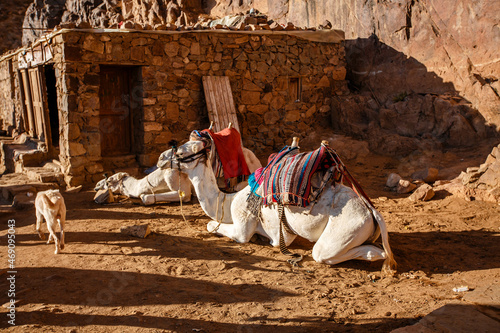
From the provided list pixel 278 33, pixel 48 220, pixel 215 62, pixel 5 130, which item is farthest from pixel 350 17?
pixel 5 130

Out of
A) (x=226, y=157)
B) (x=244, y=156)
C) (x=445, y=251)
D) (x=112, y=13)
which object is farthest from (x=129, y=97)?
(x=112, y=13)

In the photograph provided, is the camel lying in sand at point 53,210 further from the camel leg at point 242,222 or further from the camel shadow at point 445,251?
the camel shadow at point 445,251

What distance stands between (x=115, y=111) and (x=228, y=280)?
5.98 m

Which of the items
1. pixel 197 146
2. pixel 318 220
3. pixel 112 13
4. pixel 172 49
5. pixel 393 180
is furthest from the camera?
pixel 112 13

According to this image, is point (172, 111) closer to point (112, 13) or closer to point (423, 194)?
point (423, 194)

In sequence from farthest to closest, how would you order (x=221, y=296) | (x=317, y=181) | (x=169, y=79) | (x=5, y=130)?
1. (x=5, y=130)
2. (x=169, y=79)
3. (x=317, y=181)
4. (x=221, y=296)

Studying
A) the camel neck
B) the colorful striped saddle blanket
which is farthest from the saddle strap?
the camel neck

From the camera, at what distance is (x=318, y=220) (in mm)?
4277

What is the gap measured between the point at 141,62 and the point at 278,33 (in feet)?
10.8

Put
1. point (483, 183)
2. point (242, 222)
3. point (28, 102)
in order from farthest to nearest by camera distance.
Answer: point (28, 102), point (483, 183), point (242, 222)

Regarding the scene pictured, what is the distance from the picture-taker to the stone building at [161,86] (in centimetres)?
809

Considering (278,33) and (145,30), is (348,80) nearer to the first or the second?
(278,33)

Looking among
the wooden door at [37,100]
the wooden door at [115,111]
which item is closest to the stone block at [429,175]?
the wooden door at [115,111]

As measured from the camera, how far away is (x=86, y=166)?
8.28m
